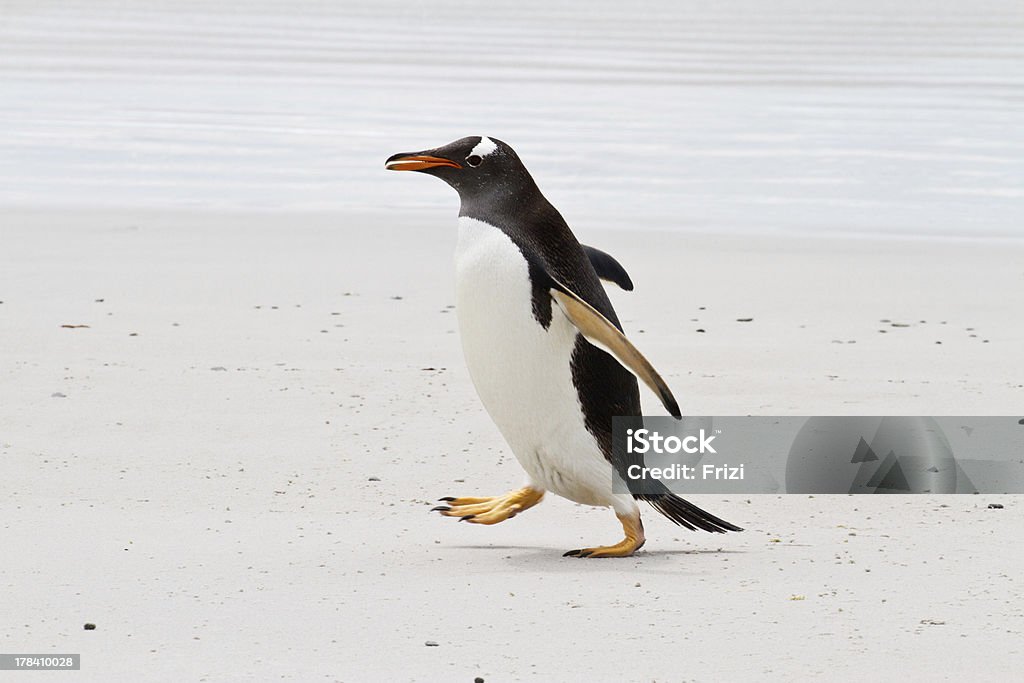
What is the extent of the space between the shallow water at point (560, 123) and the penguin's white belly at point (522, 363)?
19.5 feet

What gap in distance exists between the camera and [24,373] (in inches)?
217

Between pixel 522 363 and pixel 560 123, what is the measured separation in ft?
36.4

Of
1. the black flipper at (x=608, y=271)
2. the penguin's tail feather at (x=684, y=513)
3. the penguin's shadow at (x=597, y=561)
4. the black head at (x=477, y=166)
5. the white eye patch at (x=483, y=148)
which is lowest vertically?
the penguin's shadow at (x=597, y=561)

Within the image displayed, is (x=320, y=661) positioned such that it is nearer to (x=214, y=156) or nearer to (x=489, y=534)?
(x=489, y=534)

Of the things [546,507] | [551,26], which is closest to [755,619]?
[546,507]

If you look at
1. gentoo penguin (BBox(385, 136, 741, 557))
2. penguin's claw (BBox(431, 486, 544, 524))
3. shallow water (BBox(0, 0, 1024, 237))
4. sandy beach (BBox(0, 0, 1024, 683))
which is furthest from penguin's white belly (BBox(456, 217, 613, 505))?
shallow water (BBox(0, 0, 1024, 237))

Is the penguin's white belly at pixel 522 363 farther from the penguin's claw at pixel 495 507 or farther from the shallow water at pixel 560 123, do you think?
the shallow water at pixel 560 123

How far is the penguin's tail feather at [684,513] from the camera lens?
375cm

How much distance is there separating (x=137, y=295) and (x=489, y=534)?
3.70 meters

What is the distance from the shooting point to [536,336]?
3613mm

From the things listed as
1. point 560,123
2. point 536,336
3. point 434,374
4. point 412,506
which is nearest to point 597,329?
point 536,336

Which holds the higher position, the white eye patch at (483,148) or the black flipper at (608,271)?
the white eye patch at (483,148)

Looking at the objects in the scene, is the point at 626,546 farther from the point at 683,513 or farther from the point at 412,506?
the point at 412,506

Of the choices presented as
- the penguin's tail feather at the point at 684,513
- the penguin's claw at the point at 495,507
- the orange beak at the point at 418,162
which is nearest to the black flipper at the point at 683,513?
the penguin's tail feather at the point at 684,513
